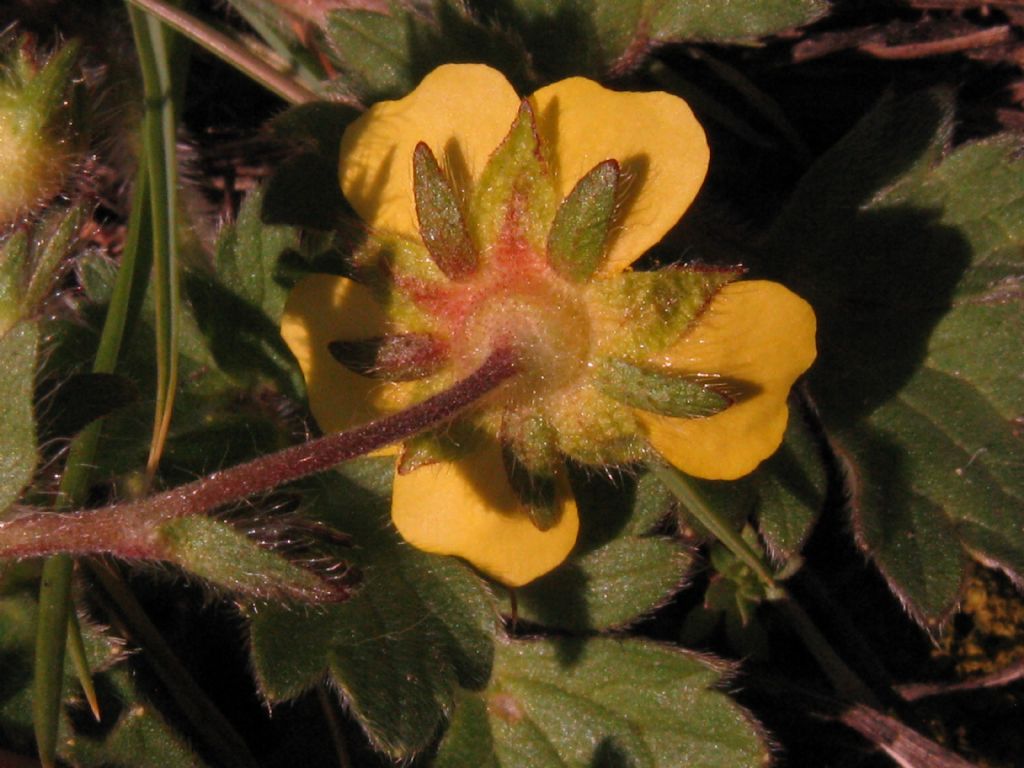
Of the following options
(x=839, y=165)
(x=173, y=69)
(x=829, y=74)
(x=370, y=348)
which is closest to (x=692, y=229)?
(x=839, y=165)

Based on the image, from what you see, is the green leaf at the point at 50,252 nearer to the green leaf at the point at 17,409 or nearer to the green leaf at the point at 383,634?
the green leaf at the point at 17,409

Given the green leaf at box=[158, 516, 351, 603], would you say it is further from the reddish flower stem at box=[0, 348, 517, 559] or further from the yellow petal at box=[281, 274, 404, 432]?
the yellow petal at box=[281, 274, 404, 432]

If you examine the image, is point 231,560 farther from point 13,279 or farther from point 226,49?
point 226,49

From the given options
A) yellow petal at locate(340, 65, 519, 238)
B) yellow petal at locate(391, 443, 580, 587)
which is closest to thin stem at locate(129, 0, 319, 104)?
yellow petal at locate(340, 65, 519, 238)

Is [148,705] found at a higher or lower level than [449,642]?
lower

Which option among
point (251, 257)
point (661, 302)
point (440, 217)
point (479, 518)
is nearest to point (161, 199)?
point (251, 257)

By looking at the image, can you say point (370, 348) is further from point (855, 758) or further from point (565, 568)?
point (855, 758)
